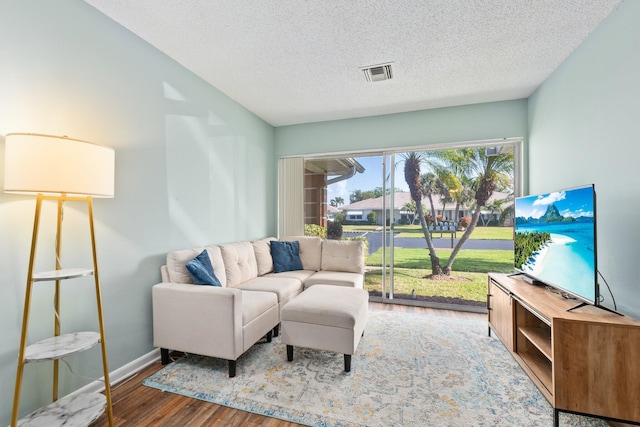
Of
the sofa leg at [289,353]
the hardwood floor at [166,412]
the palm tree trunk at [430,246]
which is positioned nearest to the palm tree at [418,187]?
the palm tree trunk at [430,246]

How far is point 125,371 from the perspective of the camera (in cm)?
209

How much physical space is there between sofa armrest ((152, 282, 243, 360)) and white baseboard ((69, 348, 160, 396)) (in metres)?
0.15

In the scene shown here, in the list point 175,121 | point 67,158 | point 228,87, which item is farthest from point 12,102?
point 228,87

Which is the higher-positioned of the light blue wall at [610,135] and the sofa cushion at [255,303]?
the light blue wall at [610,135]

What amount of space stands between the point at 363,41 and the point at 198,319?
2.57m

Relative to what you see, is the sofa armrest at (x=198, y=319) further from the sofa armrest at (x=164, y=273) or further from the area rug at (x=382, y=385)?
the area rug at (x=382, y=385)

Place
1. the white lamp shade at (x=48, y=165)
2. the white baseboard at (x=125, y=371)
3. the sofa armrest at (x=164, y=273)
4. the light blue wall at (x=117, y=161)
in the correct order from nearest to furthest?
the white lamp shade at (x=48, y=165), the light blue wall at (x=117, y=161), the white baseboard at (x=125, y=371), the sofa armrest at (x=164, y=273)

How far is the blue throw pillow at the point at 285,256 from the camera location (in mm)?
3637

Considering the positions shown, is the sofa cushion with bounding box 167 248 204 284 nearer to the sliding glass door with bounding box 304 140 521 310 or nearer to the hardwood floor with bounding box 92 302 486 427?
the hardwood floor with bounding box 92 302 486 427

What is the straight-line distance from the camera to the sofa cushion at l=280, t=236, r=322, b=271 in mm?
3814

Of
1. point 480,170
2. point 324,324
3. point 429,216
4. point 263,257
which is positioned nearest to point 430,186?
point 429,216

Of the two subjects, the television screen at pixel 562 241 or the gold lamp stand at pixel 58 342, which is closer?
the gold lamp stand at pixel 58 342

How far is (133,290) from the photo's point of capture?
218 centimetres

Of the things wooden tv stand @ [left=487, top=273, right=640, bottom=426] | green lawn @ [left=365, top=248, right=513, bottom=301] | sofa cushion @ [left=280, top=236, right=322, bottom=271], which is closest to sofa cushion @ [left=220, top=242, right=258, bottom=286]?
sofa cushion @ [left=280, top=236, right=322, bottom=271]
